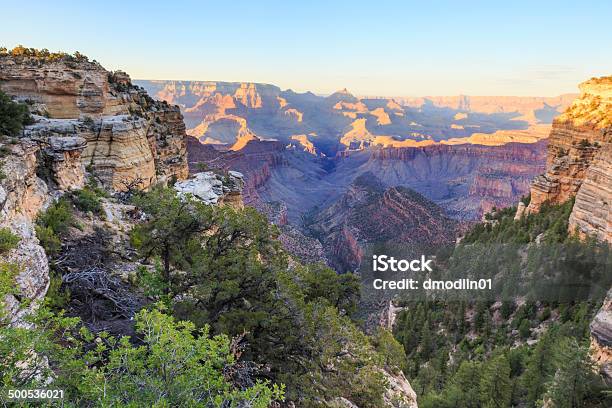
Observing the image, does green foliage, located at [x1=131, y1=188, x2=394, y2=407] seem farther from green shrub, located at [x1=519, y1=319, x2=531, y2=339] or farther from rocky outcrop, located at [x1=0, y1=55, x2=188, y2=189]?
green shrub, located at [x1=519, y1=319, x2=531, y2=339]

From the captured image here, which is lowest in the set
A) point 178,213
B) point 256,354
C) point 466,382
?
point 466,382

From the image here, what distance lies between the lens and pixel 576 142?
3872 centimetres

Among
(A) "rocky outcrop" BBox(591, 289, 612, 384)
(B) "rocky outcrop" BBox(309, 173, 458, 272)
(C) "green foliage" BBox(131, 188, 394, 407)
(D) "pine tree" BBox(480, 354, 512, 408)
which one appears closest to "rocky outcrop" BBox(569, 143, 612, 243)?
(D) "pine tree" BBox(480, 354, 512, 408)

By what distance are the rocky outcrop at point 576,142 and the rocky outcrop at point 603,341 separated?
25.7 meters

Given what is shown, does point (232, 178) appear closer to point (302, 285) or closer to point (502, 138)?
point (302, 285)

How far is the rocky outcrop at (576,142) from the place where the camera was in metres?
36.6

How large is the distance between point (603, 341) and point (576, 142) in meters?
30.8

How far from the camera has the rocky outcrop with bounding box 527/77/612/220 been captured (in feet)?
120

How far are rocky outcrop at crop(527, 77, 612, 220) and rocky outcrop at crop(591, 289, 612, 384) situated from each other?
25.7 meters

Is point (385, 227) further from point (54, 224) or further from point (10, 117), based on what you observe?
point (54, 224)

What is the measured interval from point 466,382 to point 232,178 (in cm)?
2108


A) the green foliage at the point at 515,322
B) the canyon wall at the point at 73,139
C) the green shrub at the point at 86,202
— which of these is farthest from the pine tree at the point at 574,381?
the green shrub at the point at 86,202

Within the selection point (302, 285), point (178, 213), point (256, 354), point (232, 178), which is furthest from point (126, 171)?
point (256, 354)

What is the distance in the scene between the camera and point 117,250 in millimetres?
14477
